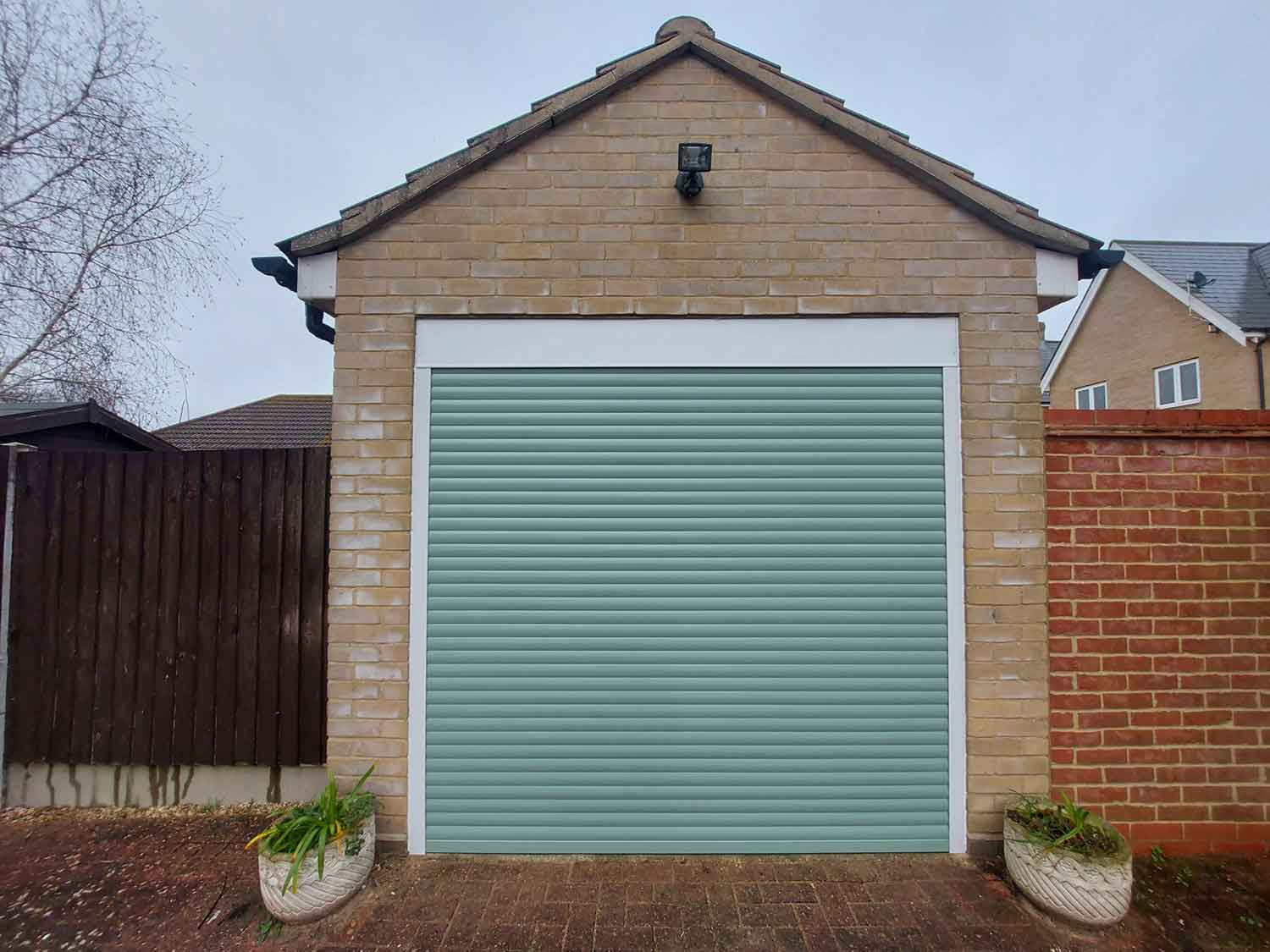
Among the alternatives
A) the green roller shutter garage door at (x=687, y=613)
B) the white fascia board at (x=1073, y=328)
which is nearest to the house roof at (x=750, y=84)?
the green roller shutter garage door at (x=687, y=613)

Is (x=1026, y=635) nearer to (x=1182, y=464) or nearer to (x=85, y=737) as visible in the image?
(x=1182, y=464)

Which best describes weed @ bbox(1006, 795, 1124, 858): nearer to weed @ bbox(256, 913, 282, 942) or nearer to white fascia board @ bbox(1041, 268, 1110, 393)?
weed @ bbox(256, 913, 282, 942)

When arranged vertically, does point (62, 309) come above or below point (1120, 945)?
above

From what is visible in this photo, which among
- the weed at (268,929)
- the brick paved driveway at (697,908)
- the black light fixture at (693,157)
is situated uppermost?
the black light fixture at (693,157)

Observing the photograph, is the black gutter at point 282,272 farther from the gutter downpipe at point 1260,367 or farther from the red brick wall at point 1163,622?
the gutter downpipe at point 1260,367

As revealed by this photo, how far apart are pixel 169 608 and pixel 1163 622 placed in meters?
6.36

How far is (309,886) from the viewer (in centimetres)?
273

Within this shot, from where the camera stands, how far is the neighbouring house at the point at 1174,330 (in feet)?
39.9

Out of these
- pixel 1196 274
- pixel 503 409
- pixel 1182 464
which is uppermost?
pixel 1196 274

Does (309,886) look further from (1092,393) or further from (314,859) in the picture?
(1092,393)

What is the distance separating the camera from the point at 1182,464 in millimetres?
3363

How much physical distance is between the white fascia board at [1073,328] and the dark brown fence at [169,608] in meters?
18.2

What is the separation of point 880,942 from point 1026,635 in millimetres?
1832

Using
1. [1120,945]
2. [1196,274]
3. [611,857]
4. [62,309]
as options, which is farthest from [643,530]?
[1196,274]
